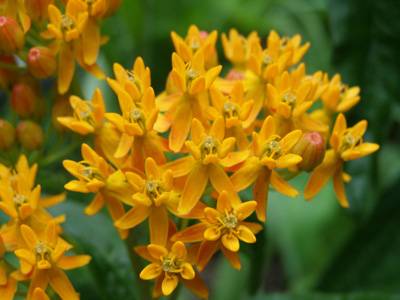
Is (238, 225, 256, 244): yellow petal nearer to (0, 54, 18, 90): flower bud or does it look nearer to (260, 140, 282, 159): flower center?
(260, 140, 282, 159): flower center

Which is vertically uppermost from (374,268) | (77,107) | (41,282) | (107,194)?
(77,107)

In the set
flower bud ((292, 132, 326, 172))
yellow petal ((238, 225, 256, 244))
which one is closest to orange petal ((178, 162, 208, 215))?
yellow petal ((238, 225, 256, 244))

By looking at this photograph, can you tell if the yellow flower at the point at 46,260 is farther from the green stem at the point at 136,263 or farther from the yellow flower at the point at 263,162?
the yellow flower at the point at 263,162

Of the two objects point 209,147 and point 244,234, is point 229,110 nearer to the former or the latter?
point 209,147

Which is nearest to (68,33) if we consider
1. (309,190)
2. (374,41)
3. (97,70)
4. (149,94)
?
(97,70)

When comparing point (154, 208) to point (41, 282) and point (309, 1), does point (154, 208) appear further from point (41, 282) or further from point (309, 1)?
point (309, 1)

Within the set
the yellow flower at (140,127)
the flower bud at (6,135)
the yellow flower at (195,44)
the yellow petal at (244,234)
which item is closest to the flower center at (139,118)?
the yellow flower at (140,127)
